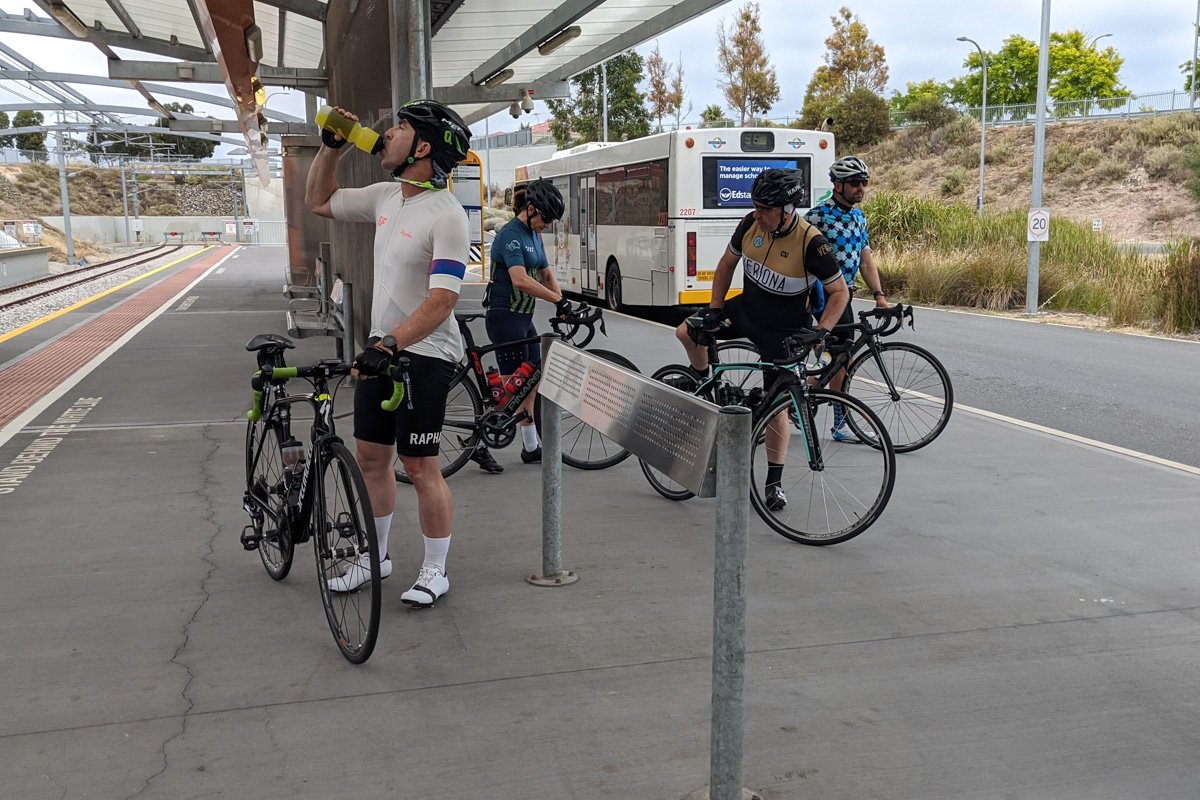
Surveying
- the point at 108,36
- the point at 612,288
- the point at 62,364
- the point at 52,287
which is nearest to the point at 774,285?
the point at 62,364

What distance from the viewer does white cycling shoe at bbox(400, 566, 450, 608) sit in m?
4.39

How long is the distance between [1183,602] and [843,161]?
3717mm

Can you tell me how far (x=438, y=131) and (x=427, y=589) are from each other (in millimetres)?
1846

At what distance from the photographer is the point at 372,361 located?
12.0ft

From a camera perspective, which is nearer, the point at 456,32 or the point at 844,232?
the point at 844,232

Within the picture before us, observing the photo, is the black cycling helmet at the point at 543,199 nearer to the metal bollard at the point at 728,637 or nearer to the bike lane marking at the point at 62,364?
the metal bollard at the point at 728,637

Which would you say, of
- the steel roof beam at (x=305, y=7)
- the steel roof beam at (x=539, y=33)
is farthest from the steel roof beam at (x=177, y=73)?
the steel roof beam at (x=539, y=33)

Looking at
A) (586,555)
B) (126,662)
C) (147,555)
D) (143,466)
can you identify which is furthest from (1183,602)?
(143,466)

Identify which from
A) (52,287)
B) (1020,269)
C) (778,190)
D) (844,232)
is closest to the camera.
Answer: (778,190)

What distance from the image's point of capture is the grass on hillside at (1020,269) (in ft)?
51.1

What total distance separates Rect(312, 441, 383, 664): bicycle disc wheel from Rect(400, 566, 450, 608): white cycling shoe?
39cm

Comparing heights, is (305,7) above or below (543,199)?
above

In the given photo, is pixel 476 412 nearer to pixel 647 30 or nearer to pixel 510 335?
pixel 510 335

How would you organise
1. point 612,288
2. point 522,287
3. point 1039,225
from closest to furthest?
A: point 522,287 → point 1039,225 → point 612,288
